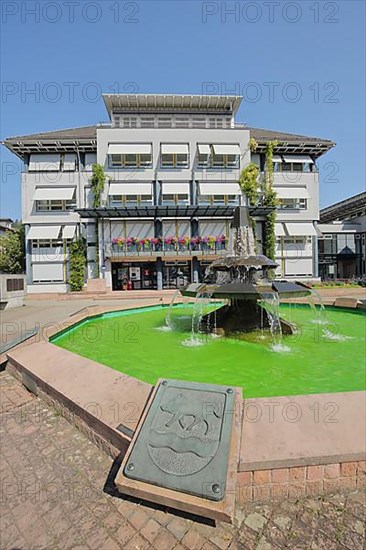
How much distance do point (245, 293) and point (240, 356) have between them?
1.52m

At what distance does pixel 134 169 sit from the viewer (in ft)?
90.5

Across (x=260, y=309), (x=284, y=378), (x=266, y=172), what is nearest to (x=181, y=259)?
(x=266, y=172)

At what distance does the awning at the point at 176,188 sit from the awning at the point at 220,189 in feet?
4.73

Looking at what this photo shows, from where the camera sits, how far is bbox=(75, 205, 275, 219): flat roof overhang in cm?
2502

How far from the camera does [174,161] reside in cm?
2781

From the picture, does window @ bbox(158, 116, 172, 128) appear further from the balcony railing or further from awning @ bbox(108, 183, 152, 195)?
the balcony railing

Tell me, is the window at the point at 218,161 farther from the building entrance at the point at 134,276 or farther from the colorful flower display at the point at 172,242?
the building entrance at the point at 134,276

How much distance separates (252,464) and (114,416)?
1492 millimetres

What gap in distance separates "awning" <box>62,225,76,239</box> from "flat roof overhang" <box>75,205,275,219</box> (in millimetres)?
1778

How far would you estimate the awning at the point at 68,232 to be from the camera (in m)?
26.9

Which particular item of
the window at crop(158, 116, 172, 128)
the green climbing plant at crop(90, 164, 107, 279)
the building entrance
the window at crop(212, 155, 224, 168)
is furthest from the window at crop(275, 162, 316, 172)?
the green climbing plant at crop(90, 164, 107, 279)

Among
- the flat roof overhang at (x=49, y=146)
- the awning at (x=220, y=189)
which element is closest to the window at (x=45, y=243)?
the flat roof overhang at (x=49, y=146)

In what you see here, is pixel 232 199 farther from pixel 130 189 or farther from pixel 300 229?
pixel 130 189

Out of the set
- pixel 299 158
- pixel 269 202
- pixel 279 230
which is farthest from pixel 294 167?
pixel 279 230
